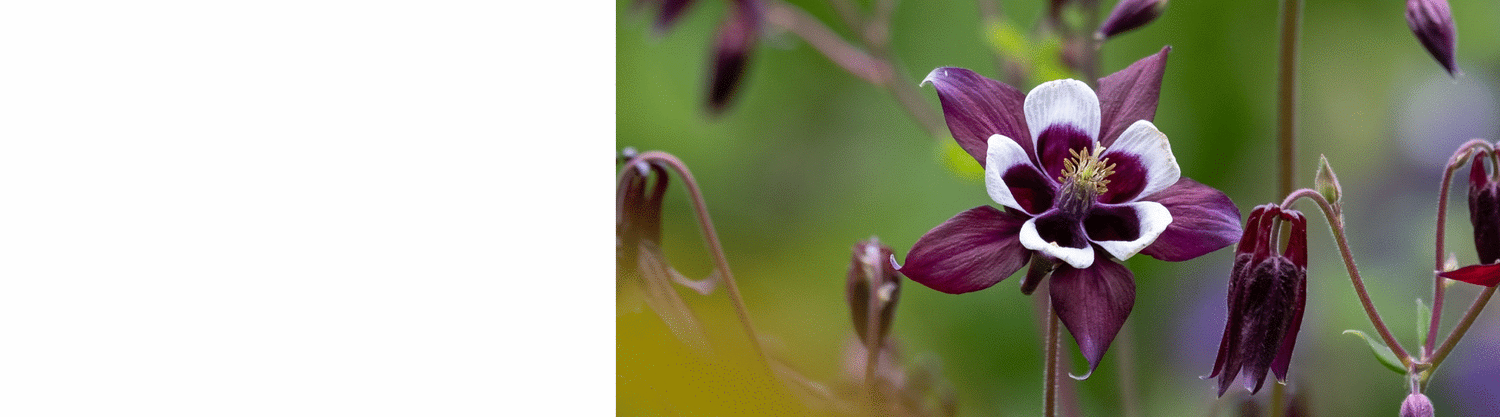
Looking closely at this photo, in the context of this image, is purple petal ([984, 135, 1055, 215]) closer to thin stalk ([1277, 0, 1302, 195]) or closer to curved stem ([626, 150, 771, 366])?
thin stalk ([1277, 0, 1302, 195])

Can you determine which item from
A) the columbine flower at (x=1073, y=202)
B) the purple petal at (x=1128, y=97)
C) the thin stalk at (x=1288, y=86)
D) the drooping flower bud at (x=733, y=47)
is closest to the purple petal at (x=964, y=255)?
the columbine flower at (x=1073, y=202)

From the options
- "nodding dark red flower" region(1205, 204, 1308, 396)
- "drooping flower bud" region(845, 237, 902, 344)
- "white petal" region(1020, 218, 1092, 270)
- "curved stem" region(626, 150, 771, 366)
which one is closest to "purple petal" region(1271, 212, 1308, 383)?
"nodding dark red flower" region(1205, 204, 1308, 396)

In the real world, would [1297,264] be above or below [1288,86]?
below

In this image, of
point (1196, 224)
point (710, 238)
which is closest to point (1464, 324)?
point (1196, 224)

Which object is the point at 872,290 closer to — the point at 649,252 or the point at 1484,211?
the point at 649,252

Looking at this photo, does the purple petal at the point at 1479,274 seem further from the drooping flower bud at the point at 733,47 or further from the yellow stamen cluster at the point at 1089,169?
the drooping flower bud at the point at 733,47
